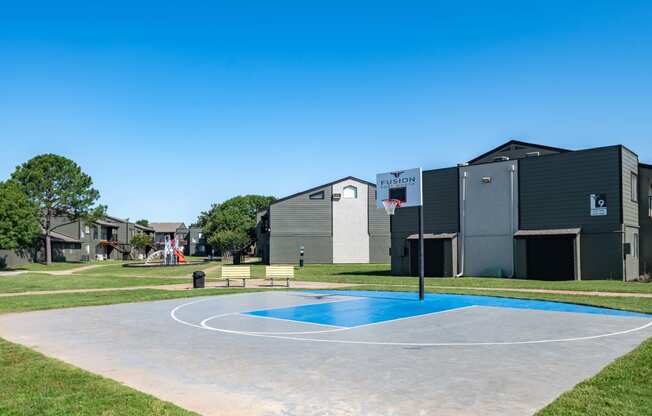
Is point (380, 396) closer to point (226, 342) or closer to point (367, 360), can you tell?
point (367, 360)

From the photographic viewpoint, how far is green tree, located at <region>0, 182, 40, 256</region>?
54406 millimetres

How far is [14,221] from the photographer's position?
55344 millimetres

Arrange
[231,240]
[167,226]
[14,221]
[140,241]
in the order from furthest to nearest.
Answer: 1. [167,226]
2. [140,241]
3. [231,240]
4. [14,221]

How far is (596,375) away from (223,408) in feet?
19.5

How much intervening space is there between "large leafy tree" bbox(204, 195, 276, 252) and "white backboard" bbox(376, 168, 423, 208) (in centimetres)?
4949

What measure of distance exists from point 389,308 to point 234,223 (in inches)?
3120

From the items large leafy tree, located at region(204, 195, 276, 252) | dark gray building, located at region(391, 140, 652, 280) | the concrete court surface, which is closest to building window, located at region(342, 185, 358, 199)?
dark gray building, located at region(391, 140, 652, 280)

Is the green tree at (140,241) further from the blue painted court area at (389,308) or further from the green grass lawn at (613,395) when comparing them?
the green grass lawn at (613,395)

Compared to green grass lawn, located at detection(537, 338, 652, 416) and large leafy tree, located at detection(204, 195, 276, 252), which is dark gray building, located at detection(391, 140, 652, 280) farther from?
large leafy tree, located at detection(204, 195, 276, 252)

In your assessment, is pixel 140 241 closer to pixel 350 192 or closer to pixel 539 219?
pixel 350 192

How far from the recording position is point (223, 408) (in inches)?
288

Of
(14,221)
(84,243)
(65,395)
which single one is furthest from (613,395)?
(84,243)

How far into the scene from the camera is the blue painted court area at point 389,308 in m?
16.8

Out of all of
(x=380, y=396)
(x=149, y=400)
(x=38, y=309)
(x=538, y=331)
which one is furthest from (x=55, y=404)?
(x=38, y=309)
